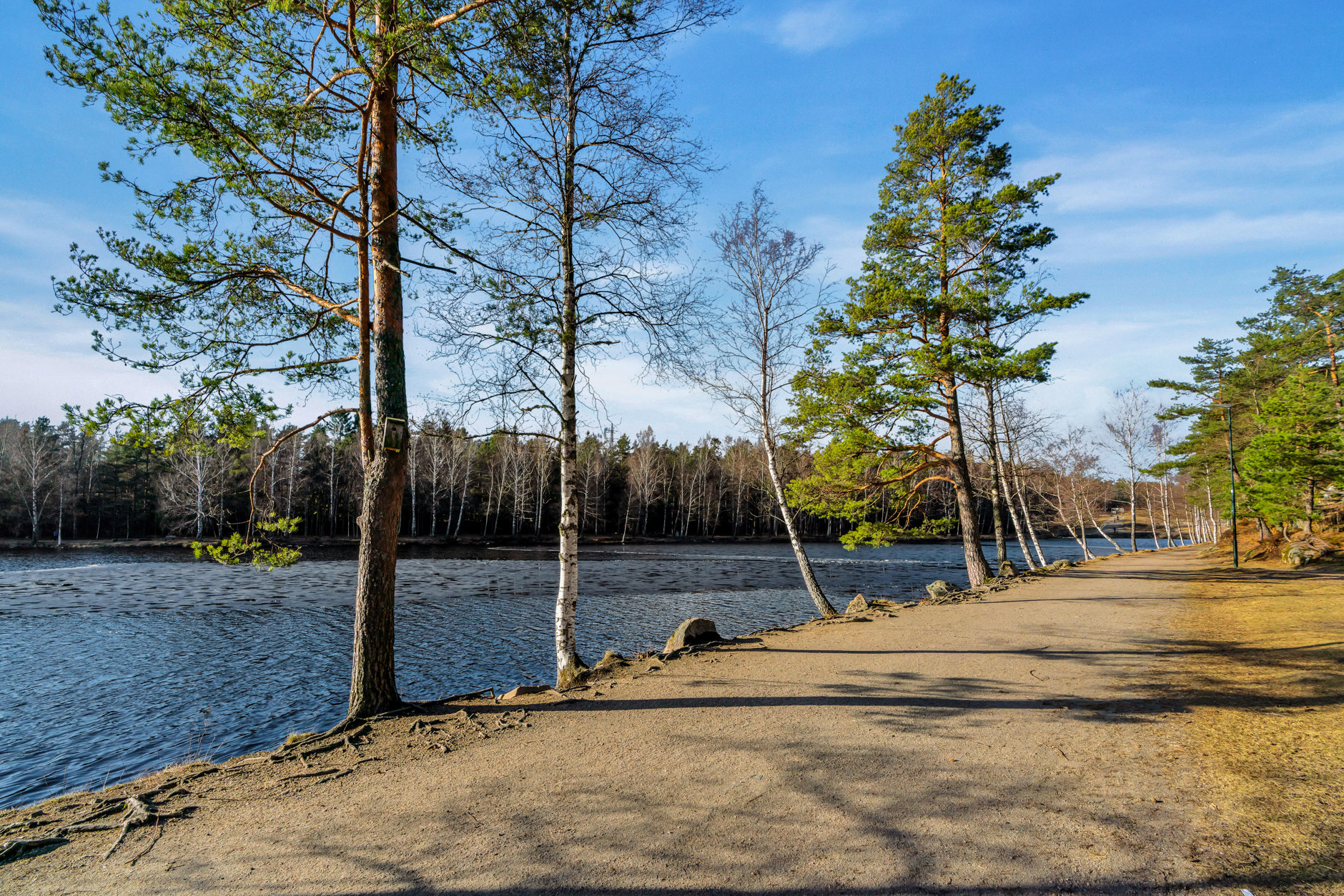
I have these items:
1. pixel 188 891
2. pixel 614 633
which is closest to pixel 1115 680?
pixel 188 891

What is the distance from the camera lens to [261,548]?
6918 millimetres

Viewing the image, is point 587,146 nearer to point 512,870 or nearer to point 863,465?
point 512,870

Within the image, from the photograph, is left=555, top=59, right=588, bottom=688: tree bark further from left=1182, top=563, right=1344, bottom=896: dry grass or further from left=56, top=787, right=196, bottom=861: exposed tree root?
left=1182, top=563, right=1344, bottom=896: dry grass

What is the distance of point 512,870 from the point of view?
3551 mm

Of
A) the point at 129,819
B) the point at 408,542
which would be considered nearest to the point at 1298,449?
the point at 129,819

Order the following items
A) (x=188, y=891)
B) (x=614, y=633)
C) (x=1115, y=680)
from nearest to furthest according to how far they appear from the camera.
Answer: (x=188, y=891), (x=1115, y=680), (x=614, y=633)

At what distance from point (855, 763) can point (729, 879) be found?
6.38 feet

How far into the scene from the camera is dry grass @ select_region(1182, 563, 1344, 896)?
352cm

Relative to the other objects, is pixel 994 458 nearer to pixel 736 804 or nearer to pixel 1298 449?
pixel 1298 449

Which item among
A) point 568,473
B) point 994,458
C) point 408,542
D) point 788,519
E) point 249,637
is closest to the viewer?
point 568,473

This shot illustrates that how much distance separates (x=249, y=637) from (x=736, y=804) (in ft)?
50.4

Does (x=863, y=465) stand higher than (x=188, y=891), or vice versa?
(x=863, y=465)

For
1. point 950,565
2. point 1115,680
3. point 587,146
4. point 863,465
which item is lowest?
point 950,565

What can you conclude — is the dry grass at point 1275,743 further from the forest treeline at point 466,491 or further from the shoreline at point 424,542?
the shoreline at point 424,542
